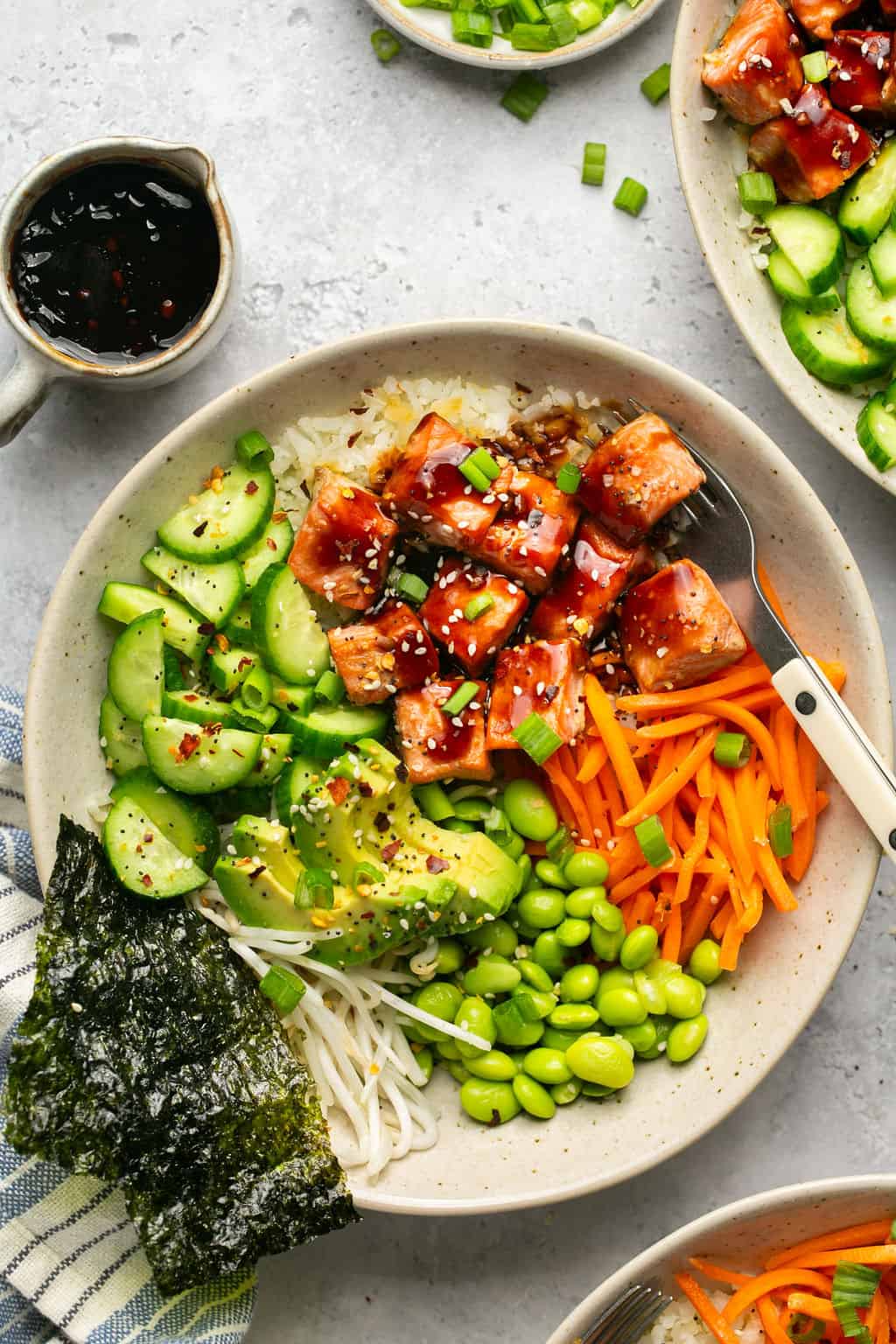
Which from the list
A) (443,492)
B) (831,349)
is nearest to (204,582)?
(443,492)

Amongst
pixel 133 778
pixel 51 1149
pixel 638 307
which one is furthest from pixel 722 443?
pixel 51 1149

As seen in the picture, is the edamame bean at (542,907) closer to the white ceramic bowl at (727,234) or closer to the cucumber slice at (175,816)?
the cucumber slice at (175,816)

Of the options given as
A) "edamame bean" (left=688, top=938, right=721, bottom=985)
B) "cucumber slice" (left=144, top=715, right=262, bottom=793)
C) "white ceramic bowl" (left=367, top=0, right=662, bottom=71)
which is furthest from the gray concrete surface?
"cucumber slice" (left=144, top=715, right=262, bottom=793)

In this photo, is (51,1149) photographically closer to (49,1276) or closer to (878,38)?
(49,1276)

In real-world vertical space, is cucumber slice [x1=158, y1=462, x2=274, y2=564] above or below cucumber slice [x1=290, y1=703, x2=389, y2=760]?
above

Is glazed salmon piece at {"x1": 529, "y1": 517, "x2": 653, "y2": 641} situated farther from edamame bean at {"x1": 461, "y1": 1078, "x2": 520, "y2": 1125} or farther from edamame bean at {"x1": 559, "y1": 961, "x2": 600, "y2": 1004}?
edamame bean at {"x1": 461, "y1": 1078, "x2": 520, "y2": 1125}

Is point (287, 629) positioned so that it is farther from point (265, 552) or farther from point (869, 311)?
point (869, 311)
